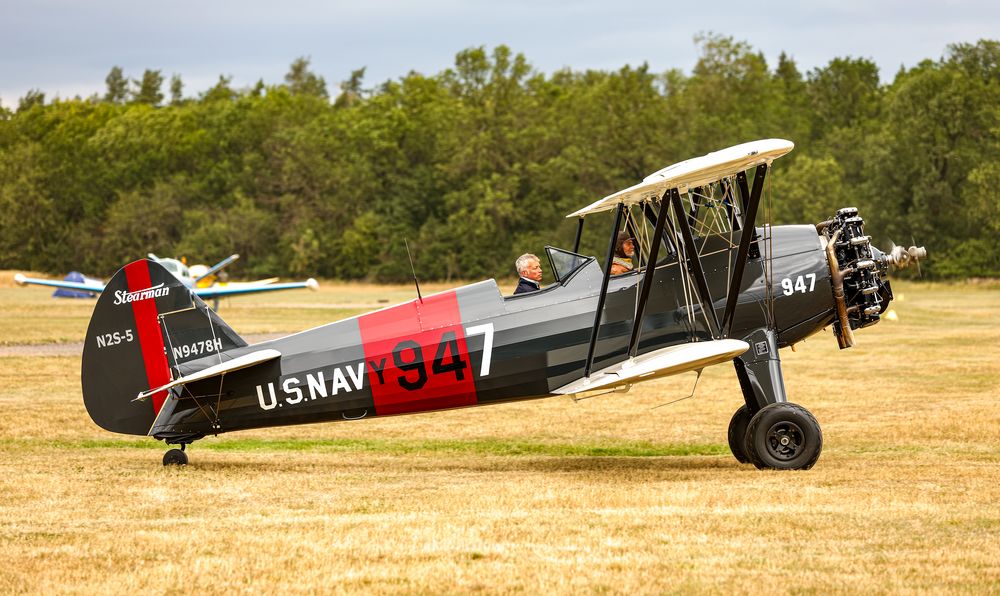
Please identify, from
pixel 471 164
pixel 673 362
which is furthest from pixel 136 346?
pixel 471 164

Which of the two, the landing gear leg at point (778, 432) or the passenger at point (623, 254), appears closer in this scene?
Result: the landing gear leg at point (778, 432)

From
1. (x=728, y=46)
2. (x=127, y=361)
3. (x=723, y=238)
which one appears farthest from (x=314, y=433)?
(x=728, y=46)

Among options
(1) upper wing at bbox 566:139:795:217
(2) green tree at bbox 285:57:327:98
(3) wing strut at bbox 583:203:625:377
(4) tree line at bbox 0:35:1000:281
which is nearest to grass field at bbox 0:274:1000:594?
(3) wing strut at bbox 583:203:625:377

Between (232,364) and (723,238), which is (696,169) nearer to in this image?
(723,238)

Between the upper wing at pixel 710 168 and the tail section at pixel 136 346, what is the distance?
4.04m

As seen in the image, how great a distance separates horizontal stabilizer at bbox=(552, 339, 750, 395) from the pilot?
121 centimetres

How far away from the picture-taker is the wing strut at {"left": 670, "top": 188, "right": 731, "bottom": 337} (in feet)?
31.0

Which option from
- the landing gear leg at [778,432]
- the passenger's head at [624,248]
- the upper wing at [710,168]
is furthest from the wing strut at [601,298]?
the landing gear leg at [778,432]

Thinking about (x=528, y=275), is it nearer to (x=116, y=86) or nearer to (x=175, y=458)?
(x=175, y=458)

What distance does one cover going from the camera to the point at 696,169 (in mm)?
8914

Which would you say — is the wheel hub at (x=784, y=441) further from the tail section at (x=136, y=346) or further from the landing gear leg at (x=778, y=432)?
the tail section at (x=136, y=346)

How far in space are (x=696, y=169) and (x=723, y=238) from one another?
1.31 metres

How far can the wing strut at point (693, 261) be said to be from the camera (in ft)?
31.0

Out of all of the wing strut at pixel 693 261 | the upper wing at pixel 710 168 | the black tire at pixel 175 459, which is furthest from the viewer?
the black tire at pixel 175 459
